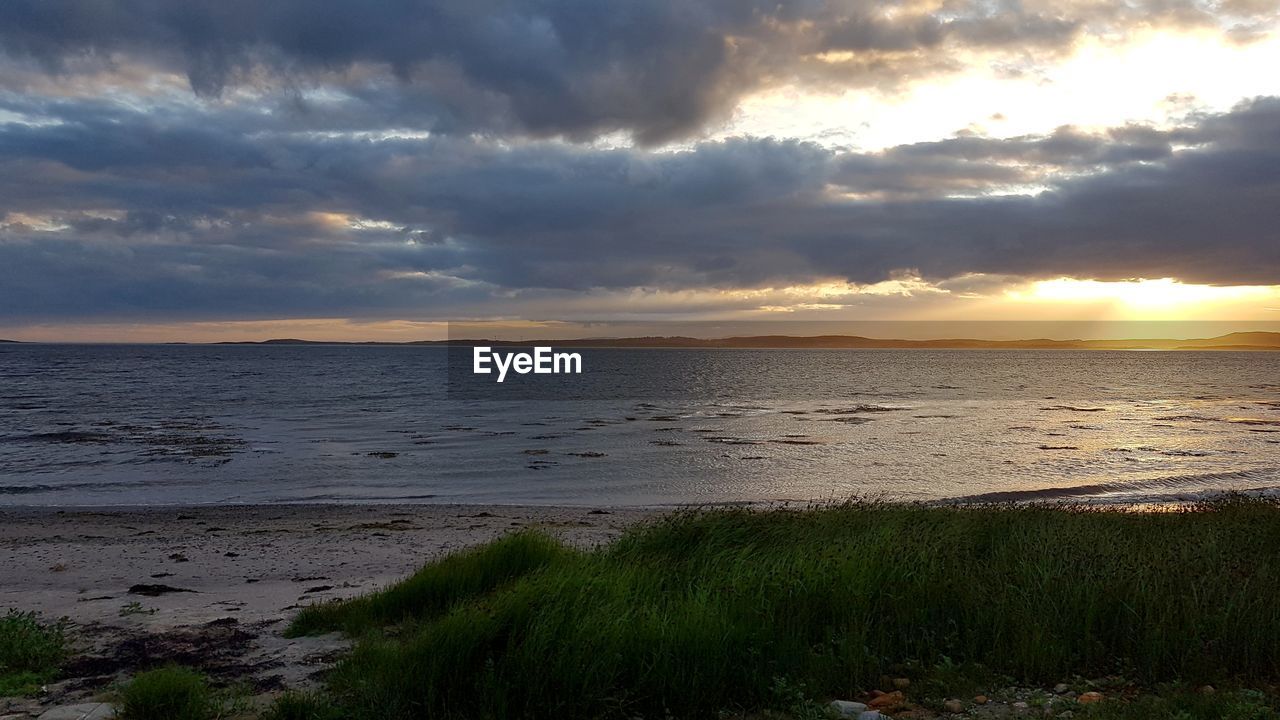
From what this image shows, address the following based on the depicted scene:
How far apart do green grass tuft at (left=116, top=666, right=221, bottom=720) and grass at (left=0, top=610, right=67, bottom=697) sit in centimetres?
131

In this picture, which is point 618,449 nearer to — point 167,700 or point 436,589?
point 436,589

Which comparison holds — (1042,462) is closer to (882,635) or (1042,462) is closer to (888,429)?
(888,429)

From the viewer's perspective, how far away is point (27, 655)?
25.2 ft

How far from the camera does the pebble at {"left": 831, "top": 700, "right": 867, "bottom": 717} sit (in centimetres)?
592

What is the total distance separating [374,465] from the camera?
103ft

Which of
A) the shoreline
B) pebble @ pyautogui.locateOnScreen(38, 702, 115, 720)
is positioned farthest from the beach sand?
pebble @ pyautogui.locateOnScreen(38, 702, 115, 720)

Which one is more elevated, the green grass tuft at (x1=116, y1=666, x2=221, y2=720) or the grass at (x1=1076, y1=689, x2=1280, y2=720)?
the grass at (x1=1076, y1=689, x2=1280, y2=720)

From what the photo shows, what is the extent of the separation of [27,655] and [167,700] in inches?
102

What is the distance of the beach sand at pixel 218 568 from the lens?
8016mm

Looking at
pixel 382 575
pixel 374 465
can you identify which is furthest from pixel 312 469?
pixel 382 575

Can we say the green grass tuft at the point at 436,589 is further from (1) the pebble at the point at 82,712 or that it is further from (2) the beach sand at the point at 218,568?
(1) the pebble at the point at 82,712

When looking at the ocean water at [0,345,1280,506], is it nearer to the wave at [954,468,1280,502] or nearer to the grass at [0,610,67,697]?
the wave at [954,468,1280,502]

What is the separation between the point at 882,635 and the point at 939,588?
1.04 meters

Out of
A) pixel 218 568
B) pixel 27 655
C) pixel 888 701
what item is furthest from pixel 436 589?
pixel 218 568
